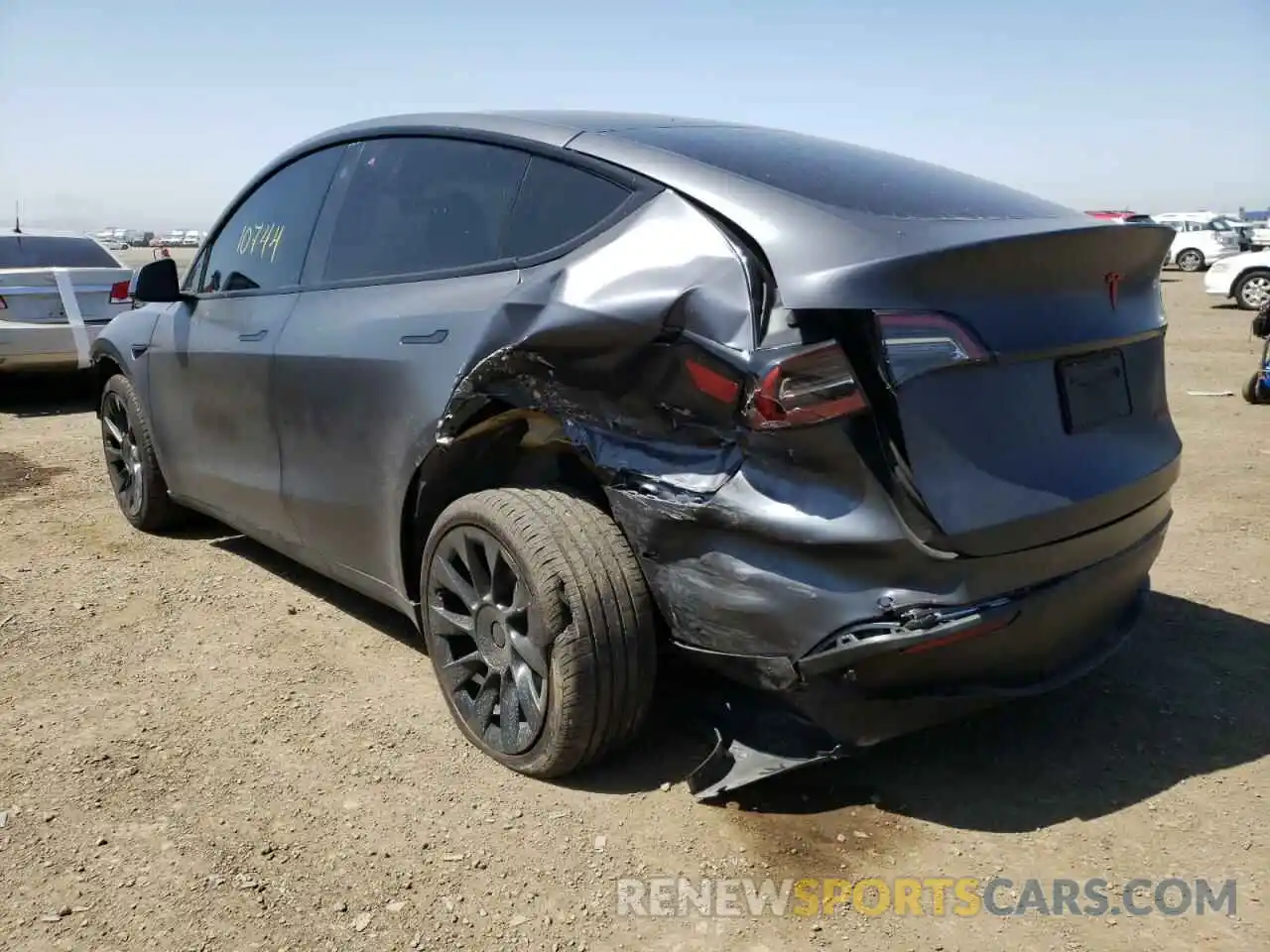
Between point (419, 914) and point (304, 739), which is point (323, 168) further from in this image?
point (419, 914)

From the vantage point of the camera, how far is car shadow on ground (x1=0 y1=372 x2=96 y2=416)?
897 cm

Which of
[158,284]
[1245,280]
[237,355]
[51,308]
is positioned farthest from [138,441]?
[1245,280]

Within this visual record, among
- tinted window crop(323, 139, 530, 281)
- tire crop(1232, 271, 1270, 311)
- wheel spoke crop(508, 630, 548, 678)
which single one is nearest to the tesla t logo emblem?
tinted window crop(323, 139, 530, 281)

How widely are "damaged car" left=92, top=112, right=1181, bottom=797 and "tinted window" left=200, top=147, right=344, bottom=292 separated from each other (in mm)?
396

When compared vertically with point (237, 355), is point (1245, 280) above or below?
below

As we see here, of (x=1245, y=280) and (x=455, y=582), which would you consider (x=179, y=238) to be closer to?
(x=1245, y=280)

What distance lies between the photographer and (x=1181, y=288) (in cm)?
2188

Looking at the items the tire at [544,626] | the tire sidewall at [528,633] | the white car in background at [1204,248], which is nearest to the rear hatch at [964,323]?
the tire at [544,626]

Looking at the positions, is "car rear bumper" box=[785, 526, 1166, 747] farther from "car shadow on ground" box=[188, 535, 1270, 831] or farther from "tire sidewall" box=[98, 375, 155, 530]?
"tire sidewall" box=[98, 375, 155, 530]

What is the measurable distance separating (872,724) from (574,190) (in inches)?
61.1

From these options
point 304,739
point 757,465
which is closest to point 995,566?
point 757,465

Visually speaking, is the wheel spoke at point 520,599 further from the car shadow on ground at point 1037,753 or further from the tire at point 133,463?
the tire at point 133,463

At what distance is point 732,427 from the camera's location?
7.55 ft

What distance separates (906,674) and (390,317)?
182cm
